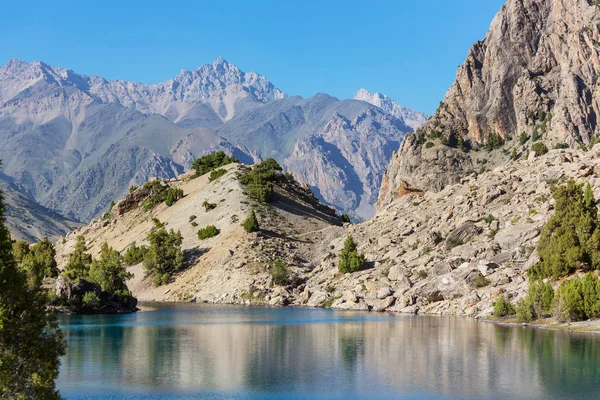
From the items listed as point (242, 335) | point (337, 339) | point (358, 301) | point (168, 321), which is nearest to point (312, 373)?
point (337, 339)

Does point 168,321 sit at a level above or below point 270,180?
below

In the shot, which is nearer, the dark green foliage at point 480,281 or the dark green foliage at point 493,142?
the dark green foliage at point 480,281

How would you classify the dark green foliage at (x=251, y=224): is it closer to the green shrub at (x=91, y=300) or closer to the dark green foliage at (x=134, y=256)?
the dark green foliage at (x=134, y=256)

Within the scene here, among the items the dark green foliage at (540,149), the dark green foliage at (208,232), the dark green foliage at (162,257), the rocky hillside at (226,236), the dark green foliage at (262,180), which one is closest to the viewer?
the rocky hillside at (226,236)

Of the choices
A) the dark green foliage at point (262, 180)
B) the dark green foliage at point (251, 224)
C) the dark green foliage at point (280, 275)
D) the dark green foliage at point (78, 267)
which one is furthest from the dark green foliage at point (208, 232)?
the dark green foliage at point (280, 275)

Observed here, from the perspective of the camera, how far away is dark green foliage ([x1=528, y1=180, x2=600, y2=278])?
8294cm

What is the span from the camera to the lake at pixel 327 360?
46344 mm

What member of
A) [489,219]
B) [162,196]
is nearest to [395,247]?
[489,219]

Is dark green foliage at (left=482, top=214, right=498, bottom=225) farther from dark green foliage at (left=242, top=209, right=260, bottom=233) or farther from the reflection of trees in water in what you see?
dark green foliage at (left=242, top=209, right=260, bottom=233)

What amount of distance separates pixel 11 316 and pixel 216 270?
357ft

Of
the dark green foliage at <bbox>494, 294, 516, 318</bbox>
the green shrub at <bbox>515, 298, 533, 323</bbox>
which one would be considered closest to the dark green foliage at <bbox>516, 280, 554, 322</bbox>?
the green shrub at <bbox>515, 298, 533, 323</bbox>

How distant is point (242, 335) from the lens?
246 ft

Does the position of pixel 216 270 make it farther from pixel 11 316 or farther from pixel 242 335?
pixel 11 316

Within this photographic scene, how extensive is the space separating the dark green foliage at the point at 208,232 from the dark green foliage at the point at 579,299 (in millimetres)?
87564
